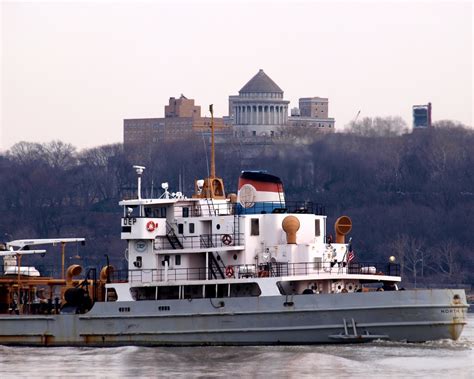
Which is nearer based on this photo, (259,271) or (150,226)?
(259,271)

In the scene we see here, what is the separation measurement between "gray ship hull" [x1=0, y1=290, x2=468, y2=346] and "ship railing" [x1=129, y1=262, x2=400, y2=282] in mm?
1247

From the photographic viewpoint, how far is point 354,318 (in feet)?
215

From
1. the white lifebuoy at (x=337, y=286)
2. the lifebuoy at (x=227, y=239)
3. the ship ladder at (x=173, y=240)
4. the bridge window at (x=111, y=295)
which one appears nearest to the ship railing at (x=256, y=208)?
the lifebuoy at (x=227, y=239)

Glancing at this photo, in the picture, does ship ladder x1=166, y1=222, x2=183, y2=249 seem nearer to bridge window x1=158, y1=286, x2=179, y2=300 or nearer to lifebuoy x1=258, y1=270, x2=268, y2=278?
bridge window x1=158, y1=286, x2=179, y2=300

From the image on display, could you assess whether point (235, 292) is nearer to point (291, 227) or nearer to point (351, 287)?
point (291, 227)

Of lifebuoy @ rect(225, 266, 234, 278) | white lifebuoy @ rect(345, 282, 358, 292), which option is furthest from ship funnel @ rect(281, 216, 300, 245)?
white lifebuoy @ rect(345, 282, 358, 292)

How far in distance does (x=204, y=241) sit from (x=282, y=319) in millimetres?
4599

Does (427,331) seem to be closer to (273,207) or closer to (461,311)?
(461,311)

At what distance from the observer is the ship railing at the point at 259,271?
67.6m

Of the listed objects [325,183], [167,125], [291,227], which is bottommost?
[291,227]

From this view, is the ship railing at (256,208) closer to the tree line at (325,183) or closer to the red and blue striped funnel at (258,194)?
the red and blue striped funnel at (258,194)

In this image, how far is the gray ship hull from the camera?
65.5 metres

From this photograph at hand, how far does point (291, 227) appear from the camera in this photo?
67.7m

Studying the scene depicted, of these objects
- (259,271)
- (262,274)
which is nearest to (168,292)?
(259,271)
